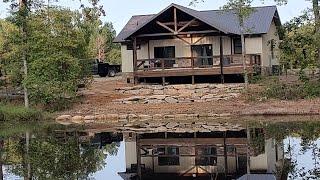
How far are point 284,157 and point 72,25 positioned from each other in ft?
69.4

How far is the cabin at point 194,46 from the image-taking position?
34.7 metres

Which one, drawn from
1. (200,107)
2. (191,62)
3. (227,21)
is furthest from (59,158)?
(227,21)

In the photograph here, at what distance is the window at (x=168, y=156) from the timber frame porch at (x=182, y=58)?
53.2 ft

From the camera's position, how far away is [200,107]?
93.9 feet

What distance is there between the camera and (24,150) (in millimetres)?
18297

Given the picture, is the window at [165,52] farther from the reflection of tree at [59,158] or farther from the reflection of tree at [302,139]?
the reflection of tree at [59,158]

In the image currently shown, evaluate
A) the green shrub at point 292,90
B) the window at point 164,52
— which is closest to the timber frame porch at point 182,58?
the window at point 164,52

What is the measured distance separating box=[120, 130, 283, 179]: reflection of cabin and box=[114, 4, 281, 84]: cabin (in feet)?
47.0

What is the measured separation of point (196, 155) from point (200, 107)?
13.0 metres

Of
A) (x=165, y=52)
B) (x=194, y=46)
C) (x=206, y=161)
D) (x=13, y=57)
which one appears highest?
(x=194, y=46)

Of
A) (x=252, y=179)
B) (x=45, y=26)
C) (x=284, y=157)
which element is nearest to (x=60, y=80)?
(x=45, y=26)

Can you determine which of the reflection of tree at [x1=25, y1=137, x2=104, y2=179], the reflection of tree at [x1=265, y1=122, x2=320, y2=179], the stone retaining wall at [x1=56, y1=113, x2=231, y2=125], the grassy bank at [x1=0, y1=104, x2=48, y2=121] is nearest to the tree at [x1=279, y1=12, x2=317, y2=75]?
the stone retaining wall at [x1=56, y1=113, x2=231, y2=125]

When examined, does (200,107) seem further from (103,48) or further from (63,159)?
(103,48)

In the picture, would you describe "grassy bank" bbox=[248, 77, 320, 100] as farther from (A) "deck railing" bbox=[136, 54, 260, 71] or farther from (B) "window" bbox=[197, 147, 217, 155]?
(B) "window" bbox=[197, 147, 217, 155]
